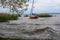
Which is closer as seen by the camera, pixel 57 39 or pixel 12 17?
pixel 57 39

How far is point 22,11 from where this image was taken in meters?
17.6

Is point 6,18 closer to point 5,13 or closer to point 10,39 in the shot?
point 5,13

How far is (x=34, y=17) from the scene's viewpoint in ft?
48.7

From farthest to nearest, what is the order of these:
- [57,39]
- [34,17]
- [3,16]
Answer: [34,17]
[3,16]
[57,39]

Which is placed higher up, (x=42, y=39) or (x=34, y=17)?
(x=42, y=39)

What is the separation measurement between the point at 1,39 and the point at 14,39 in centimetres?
34

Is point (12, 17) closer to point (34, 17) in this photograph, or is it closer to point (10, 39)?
point (34, 17)

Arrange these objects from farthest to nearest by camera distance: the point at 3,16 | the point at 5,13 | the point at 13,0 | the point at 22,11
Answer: the point at 22,11 < the point at 5,13 < the point at 3,16 < the point at 13,0

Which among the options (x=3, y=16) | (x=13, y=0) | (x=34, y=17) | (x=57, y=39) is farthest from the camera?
(x=34, y=17)

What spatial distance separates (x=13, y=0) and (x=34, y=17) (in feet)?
18.1

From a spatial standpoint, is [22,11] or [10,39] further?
[22,11]

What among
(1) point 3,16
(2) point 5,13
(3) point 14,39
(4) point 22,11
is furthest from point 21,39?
(4) point 22,11

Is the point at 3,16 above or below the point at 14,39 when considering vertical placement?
below

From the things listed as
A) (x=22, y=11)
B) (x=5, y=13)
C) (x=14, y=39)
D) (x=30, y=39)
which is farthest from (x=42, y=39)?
(x=22, y=11)
